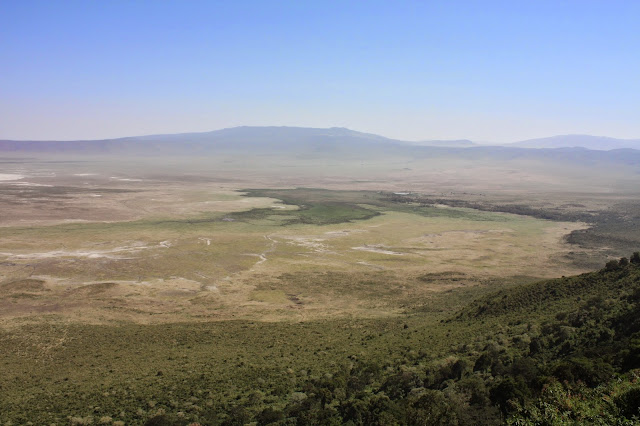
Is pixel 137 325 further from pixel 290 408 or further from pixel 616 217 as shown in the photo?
pixel 616 217

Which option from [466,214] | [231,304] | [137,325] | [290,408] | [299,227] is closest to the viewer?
[290,408]

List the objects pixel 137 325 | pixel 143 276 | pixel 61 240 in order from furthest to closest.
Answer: pixel 61 240 < pixel 143 276 < pixel 137 325

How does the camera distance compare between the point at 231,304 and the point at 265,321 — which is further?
the point at 231,304

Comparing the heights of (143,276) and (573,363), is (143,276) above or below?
below

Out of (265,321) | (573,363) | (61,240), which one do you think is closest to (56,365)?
(265,321)

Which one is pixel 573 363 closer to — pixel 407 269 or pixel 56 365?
pixel 56 365

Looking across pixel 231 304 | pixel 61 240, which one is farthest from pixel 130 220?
pixel 231 304
